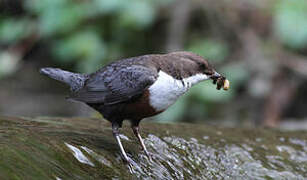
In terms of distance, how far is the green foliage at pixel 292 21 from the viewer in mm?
6594

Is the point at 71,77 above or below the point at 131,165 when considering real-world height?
above

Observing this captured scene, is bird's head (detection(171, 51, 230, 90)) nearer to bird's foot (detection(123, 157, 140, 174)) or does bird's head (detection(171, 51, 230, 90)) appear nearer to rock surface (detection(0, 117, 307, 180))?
rock surface (detection(0, 117, 307, 180))

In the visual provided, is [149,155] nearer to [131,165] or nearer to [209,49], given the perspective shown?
[131,165]

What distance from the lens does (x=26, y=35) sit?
7438mm

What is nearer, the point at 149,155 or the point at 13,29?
the point at 149,155

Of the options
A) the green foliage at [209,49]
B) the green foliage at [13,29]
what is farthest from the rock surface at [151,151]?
the green foliage at [13,29]

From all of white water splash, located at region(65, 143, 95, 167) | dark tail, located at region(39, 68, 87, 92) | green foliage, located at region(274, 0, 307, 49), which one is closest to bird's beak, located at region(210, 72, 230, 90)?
dark tail, located at region(39, 68, 87, 92)

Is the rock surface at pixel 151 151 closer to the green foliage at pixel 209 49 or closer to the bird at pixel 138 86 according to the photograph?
the bird at pixel 138 86


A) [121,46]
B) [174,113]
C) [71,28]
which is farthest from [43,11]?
[174,113]

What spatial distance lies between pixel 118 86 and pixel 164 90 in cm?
33

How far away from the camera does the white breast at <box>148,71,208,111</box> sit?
3.21 meters

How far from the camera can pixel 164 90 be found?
3.23 m

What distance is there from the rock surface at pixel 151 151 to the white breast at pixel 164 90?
1.06 feet

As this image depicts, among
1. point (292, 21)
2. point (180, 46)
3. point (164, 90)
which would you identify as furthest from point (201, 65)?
point (180, 46)
